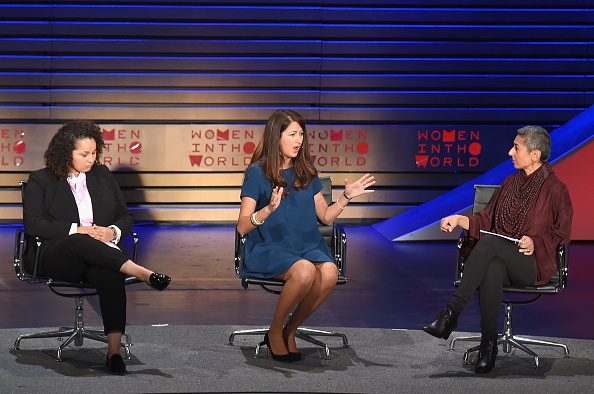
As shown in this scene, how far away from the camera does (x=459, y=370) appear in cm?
363

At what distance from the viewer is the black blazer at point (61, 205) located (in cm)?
376

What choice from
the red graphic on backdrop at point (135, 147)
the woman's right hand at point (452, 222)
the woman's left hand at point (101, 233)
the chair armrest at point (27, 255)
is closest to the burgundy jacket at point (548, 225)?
the woman's right hand at point (452, 222)

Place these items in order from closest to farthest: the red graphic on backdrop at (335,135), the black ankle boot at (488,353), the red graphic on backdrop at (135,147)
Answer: the black ankle boot at (488,353), the red graphic on backdrop at (135,147), the red graphic on backdrop at (335,135)

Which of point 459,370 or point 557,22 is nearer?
point 459,370

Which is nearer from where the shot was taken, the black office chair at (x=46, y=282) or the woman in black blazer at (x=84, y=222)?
the woman in black blazer at (x=84, y=222)

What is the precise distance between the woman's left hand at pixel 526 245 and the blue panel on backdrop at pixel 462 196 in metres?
4.01

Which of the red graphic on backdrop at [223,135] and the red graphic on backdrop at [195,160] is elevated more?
the red graphic on backdrop at [223,135]

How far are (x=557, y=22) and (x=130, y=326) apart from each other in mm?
6959

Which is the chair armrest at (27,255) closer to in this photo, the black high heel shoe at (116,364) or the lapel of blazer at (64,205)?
the lapel of blazer at (64,205)

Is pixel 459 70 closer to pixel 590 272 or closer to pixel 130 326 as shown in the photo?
pixel 590 272

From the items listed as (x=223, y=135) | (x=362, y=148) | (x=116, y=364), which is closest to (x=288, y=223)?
(x=116, y=364)

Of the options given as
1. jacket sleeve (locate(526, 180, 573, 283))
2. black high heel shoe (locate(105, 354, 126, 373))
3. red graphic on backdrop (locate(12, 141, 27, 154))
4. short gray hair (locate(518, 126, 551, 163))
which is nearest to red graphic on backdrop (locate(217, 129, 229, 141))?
red graphic on backdrop (locate(12, 141, 27, 154))

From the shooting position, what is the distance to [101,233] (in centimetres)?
377

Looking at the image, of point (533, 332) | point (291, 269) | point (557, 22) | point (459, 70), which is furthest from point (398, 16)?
point (291, 269)
